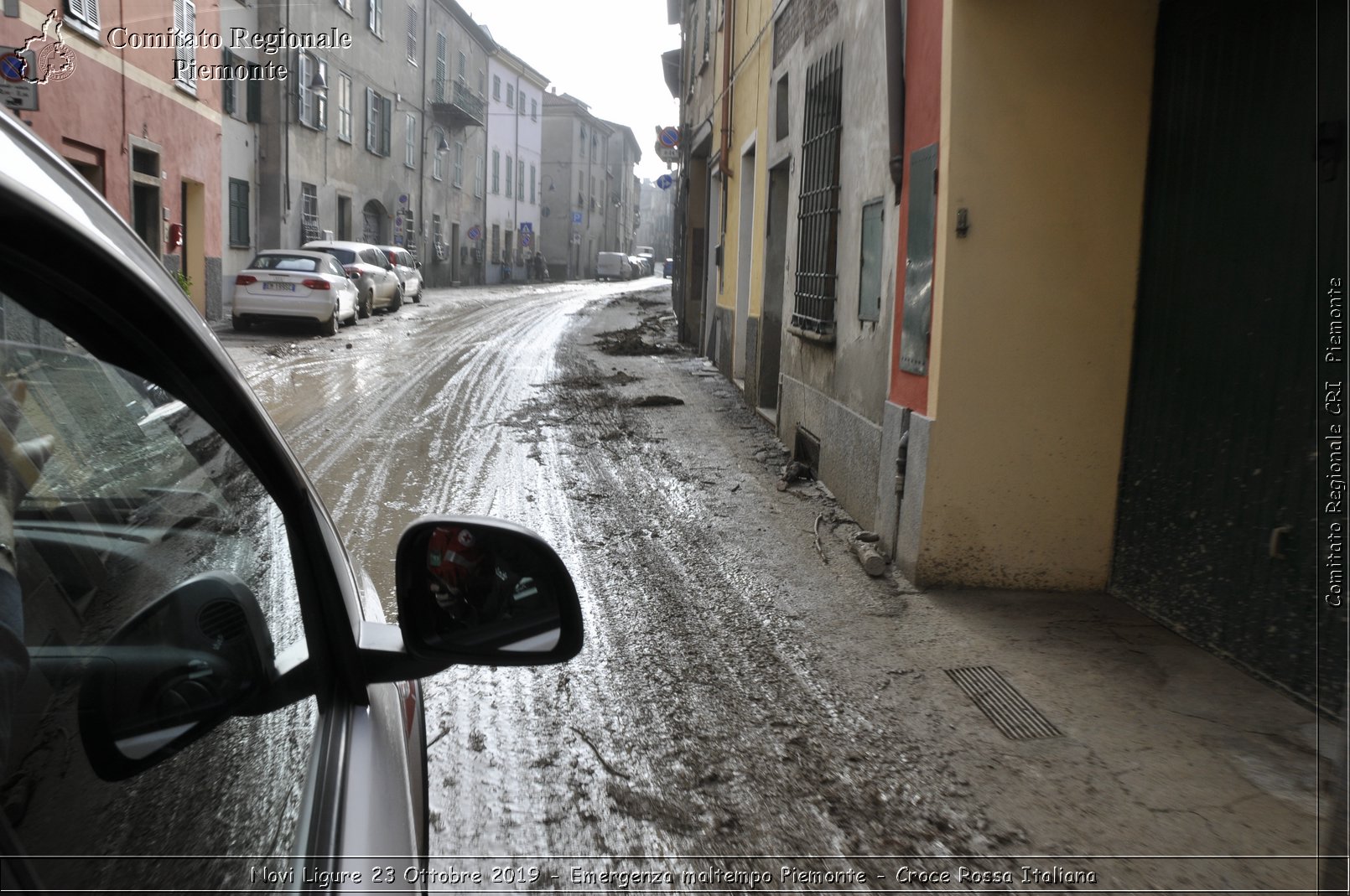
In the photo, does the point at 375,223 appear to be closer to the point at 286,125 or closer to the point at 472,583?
the point at 286,125

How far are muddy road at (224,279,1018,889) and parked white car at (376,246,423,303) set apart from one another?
1497 centimetres

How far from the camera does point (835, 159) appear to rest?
7.68 metres

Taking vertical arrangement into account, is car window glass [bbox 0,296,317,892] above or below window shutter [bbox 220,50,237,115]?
below

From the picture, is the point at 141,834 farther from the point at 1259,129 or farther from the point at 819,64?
the point at 819,64

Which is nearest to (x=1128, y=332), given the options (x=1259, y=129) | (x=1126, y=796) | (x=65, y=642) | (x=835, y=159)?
(x=1259, y=129)

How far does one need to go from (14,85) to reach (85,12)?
19.8 feet

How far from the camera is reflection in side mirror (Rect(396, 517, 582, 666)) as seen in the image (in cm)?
144

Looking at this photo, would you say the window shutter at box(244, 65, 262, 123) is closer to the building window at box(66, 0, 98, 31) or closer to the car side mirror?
the building window at box(66, 0, 98, 31)

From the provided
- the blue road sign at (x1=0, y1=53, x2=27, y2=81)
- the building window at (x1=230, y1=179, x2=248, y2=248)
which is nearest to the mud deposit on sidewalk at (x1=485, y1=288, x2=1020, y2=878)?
the blue road sign at (x1=0, y1=53, x2=27, y2=81)

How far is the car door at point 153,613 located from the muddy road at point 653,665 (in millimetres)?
1519

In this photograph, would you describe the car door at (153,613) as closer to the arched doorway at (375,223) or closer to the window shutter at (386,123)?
the arched doorway at (375,223)

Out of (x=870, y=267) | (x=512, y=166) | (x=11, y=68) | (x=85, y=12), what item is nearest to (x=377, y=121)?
(x=85, y=12)

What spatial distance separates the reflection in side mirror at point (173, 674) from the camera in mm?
1137

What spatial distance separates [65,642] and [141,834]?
245 mm
